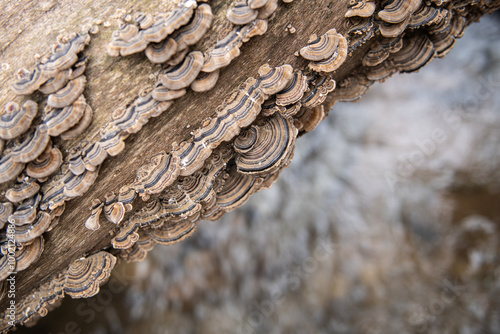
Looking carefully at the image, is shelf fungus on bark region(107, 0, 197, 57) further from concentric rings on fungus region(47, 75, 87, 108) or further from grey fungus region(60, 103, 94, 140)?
grey fungus region(60, 103, 94, 140)

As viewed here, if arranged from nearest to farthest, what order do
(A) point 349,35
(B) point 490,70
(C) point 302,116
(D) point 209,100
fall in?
(D) point 209,100, (A) point 349,35, (C) point 302,116, (B) point 490,70

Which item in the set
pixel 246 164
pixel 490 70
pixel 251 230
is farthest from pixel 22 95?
pixel 490 70

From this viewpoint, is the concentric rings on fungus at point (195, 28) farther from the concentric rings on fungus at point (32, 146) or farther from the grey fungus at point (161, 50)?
the concentric rings on fungus at point (32, 146)

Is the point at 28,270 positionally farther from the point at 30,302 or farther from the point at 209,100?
the point at 209,100

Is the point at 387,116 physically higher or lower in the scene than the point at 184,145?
lower

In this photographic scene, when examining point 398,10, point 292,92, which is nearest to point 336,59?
point 292,92

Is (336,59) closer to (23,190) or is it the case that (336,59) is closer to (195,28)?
(195,28)

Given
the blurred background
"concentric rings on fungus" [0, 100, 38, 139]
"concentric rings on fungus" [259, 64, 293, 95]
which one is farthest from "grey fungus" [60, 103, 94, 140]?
the blurred background
